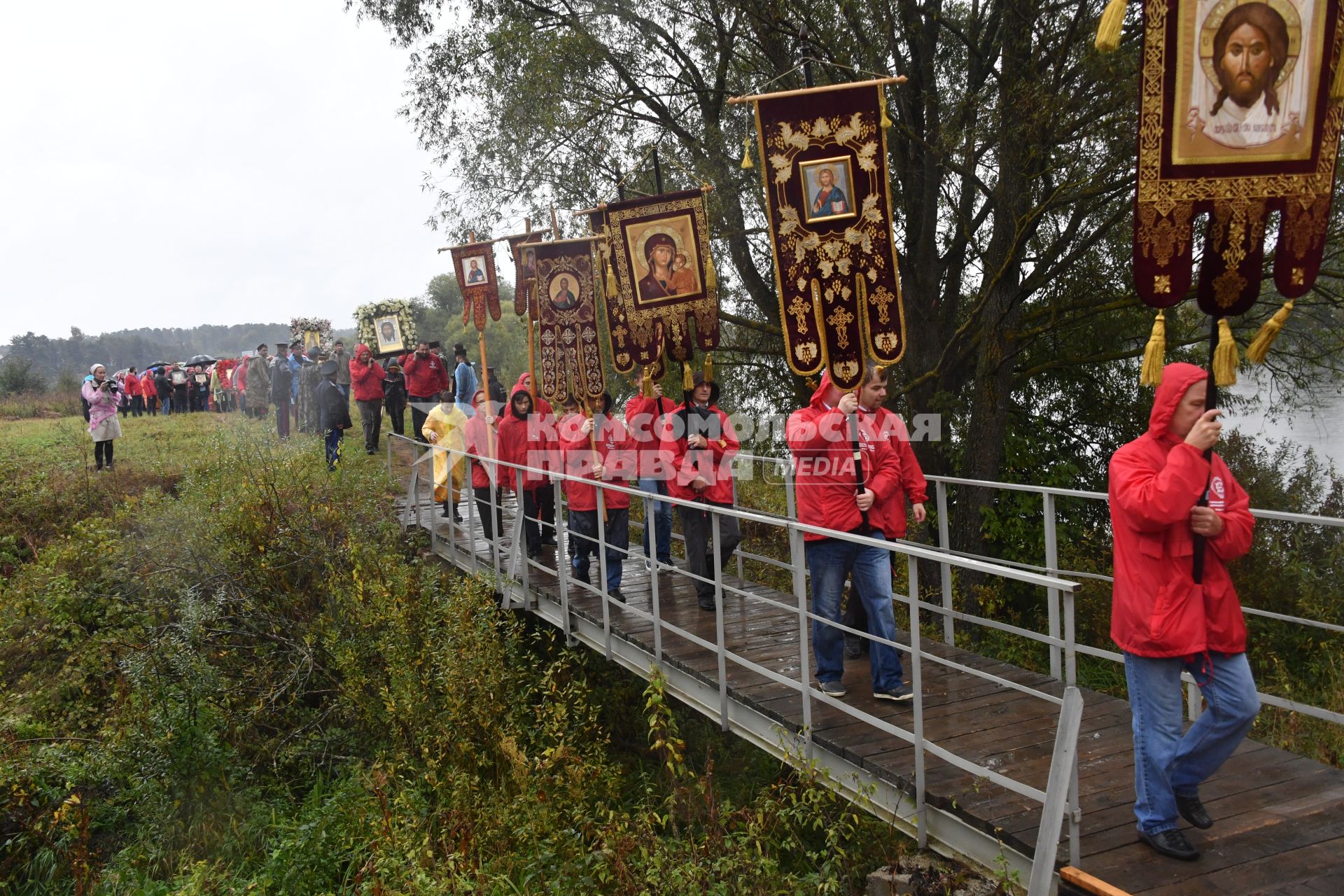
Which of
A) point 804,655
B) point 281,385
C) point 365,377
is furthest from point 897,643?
point 281,385

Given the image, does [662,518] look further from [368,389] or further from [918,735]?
[368,389]

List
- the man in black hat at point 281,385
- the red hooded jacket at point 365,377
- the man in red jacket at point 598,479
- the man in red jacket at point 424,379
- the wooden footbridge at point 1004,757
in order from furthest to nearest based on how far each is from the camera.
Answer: the man in black hat at point 281,385 → the red hooded jacket at point 365,377 → the man in red jacket at point 424,379 → the man in red jacket at point 598,479 → the wooden footbridge at point 1004,757

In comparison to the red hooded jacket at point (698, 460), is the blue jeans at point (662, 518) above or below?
below

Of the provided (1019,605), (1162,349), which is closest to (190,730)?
(1162,349)

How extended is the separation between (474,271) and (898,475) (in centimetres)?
764

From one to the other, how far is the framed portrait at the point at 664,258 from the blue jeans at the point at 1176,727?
549 cm

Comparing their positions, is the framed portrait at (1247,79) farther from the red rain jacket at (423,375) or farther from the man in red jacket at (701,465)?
the red rain jacket at (423,375)

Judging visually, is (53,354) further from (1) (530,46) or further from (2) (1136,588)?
(2) (1136,588)

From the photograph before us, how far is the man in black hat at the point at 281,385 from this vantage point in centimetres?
1833

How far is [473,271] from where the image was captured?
12078 millimetres

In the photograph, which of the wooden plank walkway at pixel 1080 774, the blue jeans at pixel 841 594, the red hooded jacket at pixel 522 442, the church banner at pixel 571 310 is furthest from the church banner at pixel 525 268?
the blue jeans at pixel 841 594

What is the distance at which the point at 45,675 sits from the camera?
986 cm

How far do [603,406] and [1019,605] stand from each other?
6366 mm

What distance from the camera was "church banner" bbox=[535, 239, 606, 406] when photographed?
386 inches
